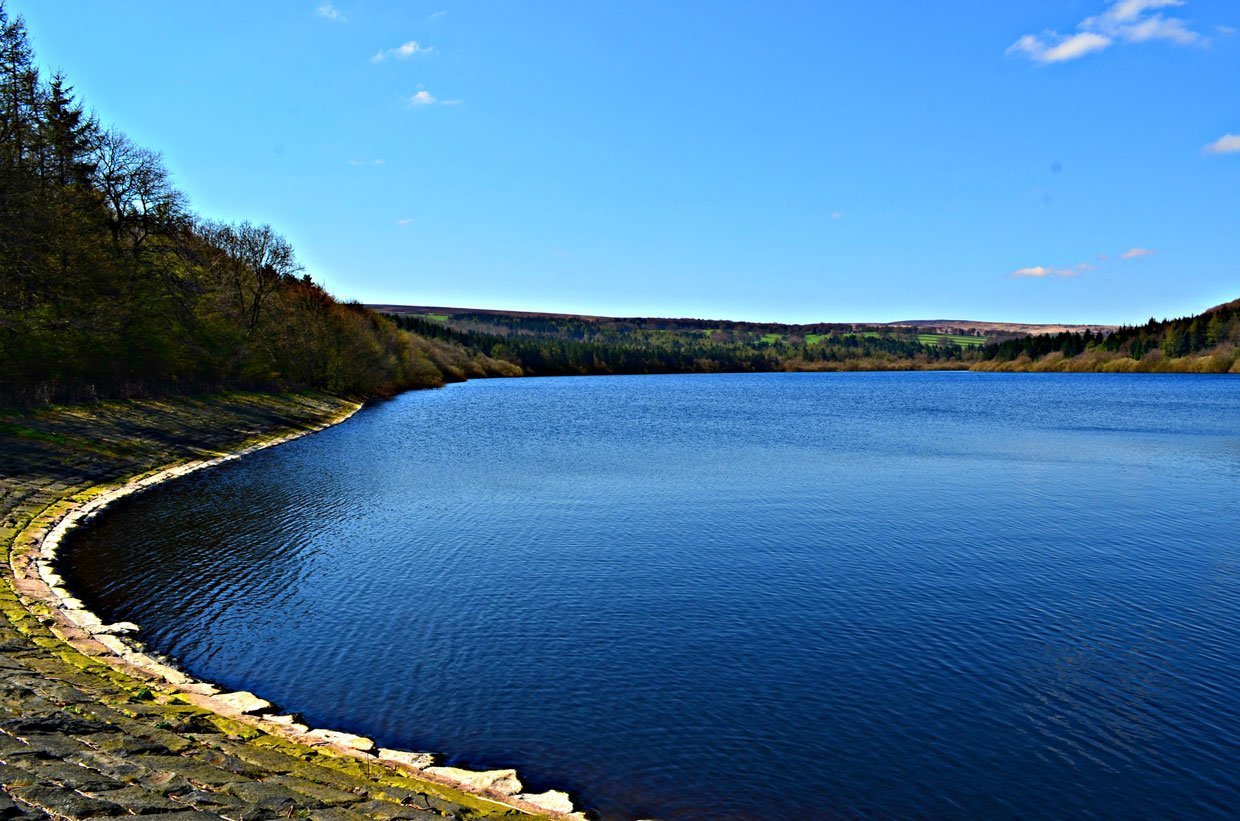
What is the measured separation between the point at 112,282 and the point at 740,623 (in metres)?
43.5

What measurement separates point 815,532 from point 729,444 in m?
30.6

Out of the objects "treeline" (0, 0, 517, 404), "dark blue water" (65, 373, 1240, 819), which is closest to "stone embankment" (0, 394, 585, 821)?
"dark blue water" (65, 373, 1240, 819)

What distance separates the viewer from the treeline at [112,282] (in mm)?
39000

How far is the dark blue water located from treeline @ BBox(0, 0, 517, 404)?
11.0 metres

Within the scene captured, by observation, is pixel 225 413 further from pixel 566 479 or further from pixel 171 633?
pixel 171 633

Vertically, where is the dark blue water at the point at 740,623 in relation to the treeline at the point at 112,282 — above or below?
below

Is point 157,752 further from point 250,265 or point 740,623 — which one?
point 250,265

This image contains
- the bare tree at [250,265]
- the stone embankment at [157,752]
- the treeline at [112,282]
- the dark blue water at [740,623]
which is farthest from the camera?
the bare tree at [250,265]

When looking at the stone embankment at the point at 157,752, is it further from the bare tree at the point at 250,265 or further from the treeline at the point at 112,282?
the bare tree at the point at 250,265

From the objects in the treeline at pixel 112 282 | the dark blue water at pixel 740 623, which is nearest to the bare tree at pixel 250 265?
the treeline at pixel 112 282

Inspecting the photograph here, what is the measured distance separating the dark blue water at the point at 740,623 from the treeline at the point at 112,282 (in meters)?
11.0

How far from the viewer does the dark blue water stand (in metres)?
13.5

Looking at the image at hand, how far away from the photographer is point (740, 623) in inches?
808

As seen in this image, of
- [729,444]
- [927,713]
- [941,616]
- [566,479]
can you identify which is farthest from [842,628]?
[729,444]
